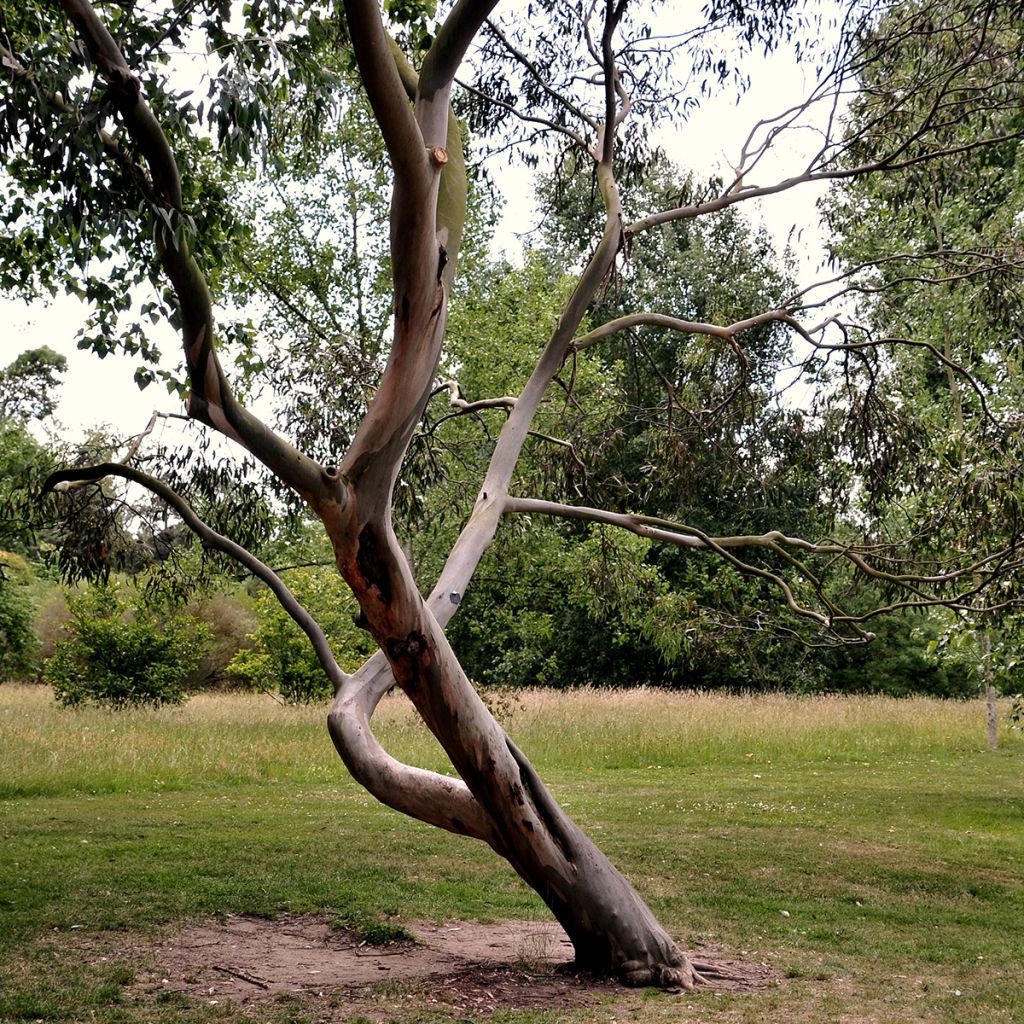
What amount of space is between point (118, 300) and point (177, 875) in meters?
4.06

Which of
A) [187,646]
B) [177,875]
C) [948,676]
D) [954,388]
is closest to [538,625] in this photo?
[187,646]

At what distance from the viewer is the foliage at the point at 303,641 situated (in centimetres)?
1986

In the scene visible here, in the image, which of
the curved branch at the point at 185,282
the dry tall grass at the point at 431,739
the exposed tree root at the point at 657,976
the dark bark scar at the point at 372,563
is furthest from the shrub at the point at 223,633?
the curved branch at the point at 185,282

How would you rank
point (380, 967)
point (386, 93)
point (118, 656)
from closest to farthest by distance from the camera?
point (386, 93), point (380, 967), point (118, 656)

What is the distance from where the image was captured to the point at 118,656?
19.9 meters

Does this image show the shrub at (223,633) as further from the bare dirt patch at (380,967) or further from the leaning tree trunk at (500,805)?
the leaning tree trunk at (500,805)

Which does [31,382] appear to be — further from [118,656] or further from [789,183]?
[789,183]

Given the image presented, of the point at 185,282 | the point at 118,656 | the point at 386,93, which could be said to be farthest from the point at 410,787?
the point at 118,656

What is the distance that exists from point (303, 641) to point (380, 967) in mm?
14316

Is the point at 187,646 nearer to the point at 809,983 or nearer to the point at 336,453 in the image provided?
the point at 336,453

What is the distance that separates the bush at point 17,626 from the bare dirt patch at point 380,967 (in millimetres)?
15564

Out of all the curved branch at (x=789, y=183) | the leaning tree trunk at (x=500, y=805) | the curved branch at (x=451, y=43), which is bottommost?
the leaning tree trunk at (x=500, y=805)

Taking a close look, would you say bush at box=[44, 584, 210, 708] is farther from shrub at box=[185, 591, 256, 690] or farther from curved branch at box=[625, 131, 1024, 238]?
curved branch at box=[625, 131, 1024, 238]

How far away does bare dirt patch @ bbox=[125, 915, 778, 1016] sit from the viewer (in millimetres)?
5473
